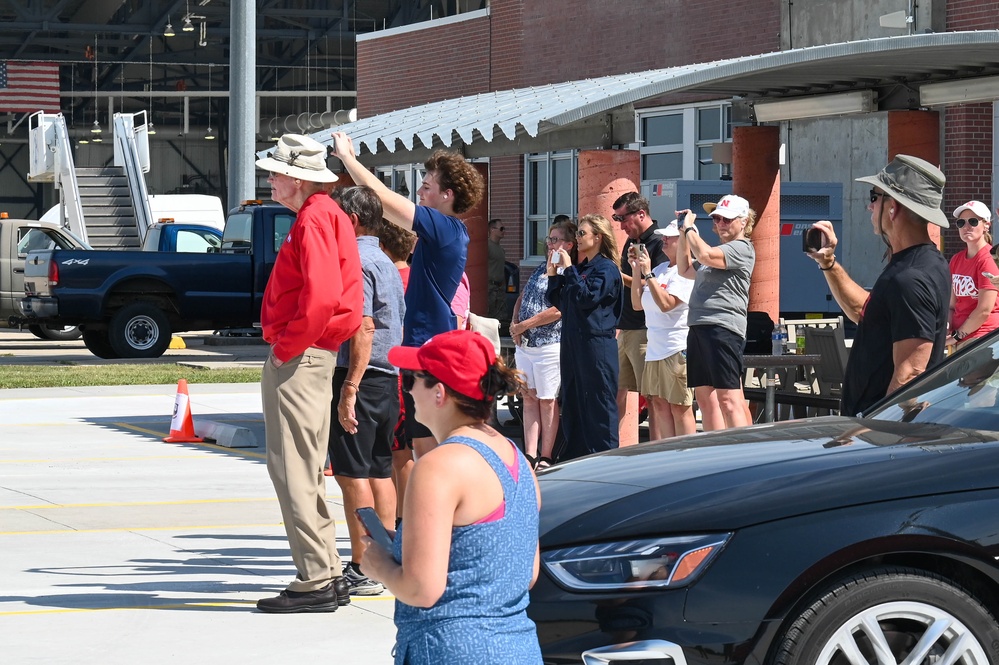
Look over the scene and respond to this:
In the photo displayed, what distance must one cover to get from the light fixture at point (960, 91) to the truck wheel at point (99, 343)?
14869 millimetres

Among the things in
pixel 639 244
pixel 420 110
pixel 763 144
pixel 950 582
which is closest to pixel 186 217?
pixel 420 110

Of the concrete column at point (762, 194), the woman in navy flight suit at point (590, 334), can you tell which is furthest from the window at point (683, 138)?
the woman in navy flight suit at point (590, 334)

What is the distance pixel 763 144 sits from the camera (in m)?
15.0

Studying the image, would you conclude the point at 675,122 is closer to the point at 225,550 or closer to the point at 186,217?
the point at 186,217

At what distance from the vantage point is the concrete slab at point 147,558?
258 inches

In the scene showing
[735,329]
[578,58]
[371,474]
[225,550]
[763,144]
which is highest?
[578,58]

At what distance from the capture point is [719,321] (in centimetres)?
962

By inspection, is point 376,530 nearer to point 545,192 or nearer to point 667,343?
point 667,343

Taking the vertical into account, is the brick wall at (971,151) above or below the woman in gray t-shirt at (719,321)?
above

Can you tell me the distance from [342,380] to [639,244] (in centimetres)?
348

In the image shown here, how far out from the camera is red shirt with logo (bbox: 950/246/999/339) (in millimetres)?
9891

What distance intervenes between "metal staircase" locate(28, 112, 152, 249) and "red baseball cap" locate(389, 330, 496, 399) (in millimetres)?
31549

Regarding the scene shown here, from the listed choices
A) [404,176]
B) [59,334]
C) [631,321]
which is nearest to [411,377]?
[631,321]

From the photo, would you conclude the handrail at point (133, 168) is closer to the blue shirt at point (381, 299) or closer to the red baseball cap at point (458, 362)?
the blue shirt at point (381, 299)
